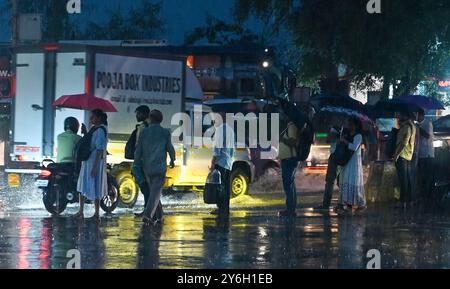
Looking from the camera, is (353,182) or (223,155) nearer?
(223,155)

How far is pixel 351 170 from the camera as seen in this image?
19266mm

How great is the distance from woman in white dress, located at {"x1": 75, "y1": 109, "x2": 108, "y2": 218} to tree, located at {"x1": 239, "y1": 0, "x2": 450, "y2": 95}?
1222 cm

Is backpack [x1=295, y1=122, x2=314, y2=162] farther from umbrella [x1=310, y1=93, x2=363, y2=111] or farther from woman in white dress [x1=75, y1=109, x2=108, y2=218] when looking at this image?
umbrella [x1=310, y1=93, x2=363, y2=111]

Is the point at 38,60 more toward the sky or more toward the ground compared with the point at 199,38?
more toward the ground

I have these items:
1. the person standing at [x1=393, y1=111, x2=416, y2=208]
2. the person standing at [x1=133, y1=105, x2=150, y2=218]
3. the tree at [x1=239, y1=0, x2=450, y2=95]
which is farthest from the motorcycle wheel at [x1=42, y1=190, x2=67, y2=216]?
the tree at [x1=239, y1=0, x2=450, y2=95]

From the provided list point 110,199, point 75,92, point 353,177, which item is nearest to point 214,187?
point 110,199

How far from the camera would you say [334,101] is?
34.6 metres

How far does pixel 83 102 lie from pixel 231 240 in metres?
5.69

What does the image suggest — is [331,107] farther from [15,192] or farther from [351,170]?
[351,170]

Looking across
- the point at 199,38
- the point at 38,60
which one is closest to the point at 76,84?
the point at 38,60

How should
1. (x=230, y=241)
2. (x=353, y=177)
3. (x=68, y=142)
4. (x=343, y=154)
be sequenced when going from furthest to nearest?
1. (x=353, y=177)
2. (x=343, y=154)
3. (x=68, y=142)
4. (x=230, y=241)

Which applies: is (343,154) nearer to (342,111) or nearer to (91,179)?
(91,179)

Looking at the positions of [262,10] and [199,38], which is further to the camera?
[199,38]
